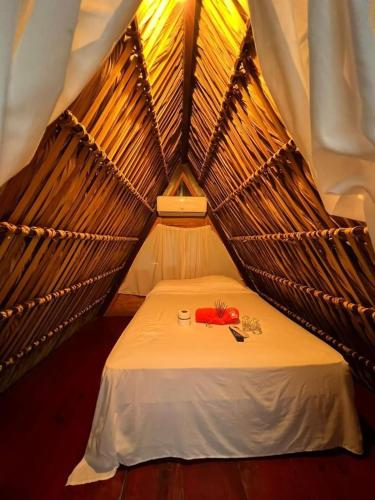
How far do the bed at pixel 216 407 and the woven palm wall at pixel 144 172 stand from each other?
53 cm

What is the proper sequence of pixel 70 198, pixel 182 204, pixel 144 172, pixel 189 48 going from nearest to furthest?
pixel 70 198
pixel 189 48
pixel 144 172
pixel 182 204

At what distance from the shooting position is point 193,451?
4.36ft

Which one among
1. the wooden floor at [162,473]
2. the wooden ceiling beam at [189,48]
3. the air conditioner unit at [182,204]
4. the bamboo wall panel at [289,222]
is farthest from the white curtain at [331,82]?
the air conditioner unit at [182,204]

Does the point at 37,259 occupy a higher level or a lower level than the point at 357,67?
lower

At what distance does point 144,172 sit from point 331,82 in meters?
2.34

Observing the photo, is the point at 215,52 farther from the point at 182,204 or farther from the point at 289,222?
the point at 182,204

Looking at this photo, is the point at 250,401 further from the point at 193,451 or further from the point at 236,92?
Answer: the point at 236,92

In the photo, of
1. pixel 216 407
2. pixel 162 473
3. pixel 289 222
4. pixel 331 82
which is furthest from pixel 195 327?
pixel 331 82

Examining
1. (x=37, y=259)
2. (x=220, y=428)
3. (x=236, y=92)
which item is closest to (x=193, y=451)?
(x=220, y=428)

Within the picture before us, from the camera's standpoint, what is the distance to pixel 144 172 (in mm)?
2643

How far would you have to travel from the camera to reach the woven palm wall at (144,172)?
4.08 feet

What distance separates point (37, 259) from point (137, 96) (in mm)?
1275

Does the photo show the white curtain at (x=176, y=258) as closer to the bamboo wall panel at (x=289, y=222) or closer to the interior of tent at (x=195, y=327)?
the bamboo wall panel at (x=289, y=222)

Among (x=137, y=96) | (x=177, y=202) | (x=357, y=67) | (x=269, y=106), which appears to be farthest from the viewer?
(x=177, y=202)
